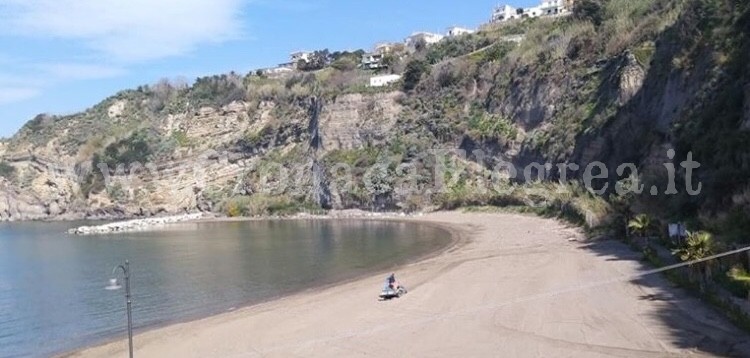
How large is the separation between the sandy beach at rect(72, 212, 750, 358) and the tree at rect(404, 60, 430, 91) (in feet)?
220

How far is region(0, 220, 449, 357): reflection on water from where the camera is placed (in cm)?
2891

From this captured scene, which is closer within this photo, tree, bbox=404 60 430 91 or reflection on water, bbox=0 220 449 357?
reflection on water, bbox=0 220 449 357

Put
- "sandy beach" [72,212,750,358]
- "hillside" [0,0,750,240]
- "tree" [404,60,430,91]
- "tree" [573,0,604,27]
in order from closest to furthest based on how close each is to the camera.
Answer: "sandy beach" [72,212,750,358], "hillside" [0,0,750,240], "tree" [573,0,604,27], "tree" [404,60,430,91]

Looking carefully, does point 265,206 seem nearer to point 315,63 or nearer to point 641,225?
point 315,63

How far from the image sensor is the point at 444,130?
8988 centimetres

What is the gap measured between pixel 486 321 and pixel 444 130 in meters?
69.2

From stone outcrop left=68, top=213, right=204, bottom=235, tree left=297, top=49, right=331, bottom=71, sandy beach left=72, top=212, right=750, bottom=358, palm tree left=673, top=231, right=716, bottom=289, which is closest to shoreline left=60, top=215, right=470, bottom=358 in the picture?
sandy beach left=72, top=212, right=750, bottom=358

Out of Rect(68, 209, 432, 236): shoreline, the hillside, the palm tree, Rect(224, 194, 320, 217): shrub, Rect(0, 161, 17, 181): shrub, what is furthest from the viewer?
Rect(0, 161, 17, 181): shrub

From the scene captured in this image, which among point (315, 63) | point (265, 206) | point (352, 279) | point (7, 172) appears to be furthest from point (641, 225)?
point (7, 172)

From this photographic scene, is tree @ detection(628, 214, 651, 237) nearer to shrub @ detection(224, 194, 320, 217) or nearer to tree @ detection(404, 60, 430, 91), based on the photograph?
shrub @ detection(224, 194, 320, 217)

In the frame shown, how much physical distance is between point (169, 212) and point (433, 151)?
154 ft

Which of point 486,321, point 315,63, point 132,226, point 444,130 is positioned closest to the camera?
point 486,321

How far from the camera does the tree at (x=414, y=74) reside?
3947 inches

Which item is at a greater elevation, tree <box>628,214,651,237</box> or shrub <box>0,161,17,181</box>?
shrub <box>0,161,17,181</box>
